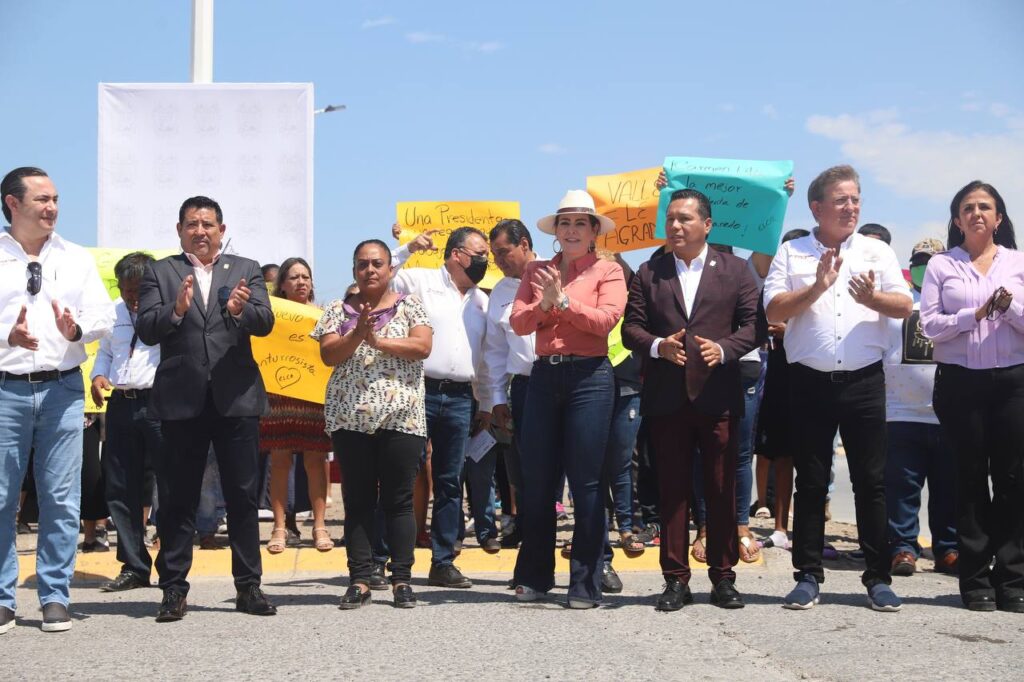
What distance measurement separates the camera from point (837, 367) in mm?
6766

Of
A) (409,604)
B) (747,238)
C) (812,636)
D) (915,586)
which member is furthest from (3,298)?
(915,586)

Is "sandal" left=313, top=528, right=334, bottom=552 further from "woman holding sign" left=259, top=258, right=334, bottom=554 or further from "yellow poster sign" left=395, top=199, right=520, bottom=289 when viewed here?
"yellow poster sign" left=395, top=199, right=520, bottom=289

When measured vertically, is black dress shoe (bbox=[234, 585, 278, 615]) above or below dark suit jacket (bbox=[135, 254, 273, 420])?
below

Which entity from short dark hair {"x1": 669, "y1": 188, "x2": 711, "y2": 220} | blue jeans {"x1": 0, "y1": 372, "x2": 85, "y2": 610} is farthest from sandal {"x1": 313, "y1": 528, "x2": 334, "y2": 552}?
short dark hair {"x1": 669, "y1": 188, "x2": 711, "y2": 220}

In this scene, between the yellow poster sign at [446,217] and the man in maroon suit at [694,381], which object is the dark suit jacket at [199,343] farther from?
the yellow poster sign at [446,217]

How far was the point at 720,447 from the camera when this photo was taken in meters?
6.88

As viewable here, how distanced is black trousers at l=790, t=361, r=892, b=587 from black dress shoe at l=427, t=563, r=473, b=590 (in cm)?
223

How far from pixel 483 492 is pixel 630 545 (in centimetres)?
127

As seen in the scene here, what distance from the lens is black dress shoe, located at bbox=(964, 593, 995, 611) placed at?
667 cm

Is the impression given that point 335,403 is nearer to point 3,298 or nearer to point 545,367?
point 545,367

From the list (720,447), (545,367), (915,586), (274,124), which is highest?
(274,124)

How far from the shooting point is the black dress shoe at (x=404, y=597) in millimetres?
6918

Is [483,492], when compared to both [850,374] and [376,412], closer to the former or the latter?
[376,412]

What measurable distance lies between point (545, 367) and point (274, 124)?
4.66 metres
